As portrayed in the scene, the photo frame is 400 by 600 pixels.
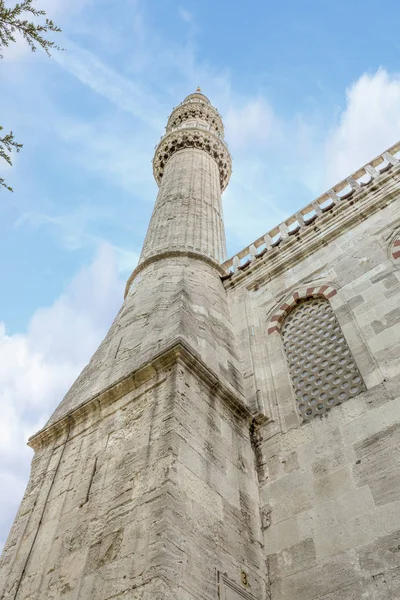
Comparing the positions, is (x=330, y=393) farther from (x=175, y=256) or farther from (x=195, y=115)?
(x=195, y=115)

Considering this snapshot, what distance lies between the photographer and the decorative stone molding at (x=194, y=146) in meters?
16.0

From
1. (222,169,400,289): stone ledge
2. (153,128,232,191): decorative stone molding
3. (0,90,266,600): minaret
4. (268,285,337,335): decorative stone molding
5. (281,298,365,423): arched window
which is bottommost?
(0,90,266,600): minaret

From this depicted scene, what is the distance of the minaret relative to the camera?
13.8 ft

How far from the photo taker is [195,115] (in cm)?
1873

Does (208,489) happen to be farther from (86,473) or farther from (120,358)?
(120,358)

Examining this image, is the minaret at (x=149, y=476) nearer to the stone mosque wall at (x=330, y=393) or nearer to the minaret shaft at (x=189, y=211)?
the stone mosque wall at (x=330, y=393)

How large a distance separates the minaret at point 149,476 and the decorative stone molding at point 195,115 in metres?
11.9

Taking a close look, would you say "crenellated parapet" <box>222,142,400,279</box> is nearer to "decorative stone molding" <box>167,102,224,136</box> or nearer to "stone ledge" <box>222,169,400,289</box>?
"stone ledge" <box>222,169,400,289</box>

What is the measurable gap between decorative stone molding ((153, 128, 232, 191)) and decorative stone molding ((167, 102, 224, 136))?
78.0 inches

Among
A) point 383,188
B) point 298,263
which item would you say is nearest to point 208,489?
point 298,263

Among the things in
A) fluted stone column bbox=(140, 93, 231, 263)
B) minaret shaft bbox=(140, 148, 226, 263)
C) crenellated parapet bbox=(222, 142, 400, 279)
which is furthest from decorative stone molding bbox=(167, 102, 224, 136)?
crenellated parapet bbox=(222, 142, 400, 279)

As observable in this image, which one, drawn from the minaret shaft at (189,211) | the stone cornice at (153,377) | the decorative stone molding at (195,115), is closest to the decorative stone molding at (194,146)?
the minaret shaft at (189,211)

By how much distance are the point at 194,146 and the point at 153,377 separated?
1158cm

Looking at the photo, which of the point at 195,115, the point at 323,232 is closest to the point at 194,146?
the point at 195,115
